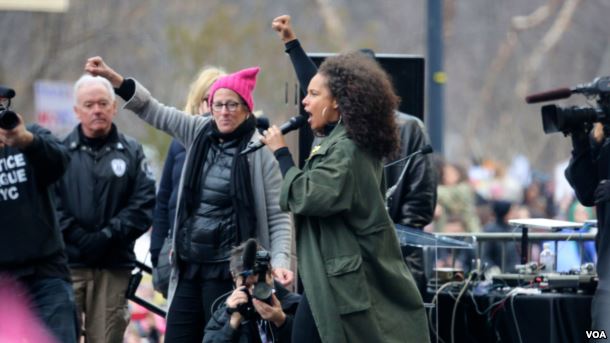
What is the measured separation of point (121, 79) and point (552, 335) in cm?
292

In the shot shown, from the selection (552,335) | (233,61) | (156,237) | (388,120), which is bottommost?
(552,335)

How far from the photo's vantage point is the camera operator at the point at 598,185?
7.77 metres

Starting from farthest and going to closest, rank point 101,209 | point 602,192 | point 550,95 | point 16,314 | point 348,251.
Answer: point 101,209
point 16,314
point 602,192
point 550,95
point 348,251

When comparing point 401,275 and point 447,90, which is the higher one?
point 447,90

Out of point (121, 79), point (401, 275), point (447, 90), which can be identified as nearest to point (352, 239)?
point (401, 275)

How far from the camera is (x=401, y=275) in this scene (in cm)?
685

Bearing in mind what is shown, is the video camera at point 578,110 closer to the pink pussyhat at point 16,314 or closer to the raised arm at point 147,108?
the raised arm at point 147,108

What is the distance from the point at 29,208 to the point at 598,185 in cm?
316

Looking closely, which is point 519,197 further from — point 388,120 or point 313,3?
point 388,120

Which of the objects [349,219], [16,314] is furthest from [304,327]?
[16,314]

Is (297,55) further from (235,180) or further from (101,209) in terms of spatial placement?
(101,209)

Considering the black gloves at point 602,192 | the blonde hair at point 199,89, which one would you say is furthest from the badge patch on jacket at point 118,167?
the black gloves at point 602,192

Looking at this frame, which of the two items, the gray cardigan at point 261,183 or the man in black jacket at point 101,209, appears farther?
the man in black jacket at point 101,209

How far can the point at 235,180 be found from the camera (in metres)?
8.15
